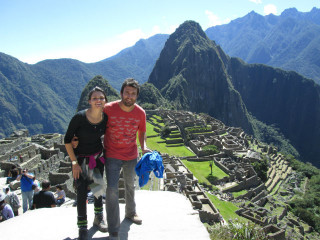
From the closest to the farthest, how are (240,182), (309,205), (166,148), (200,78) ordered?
(240,182), (309,205), (166,148), (200,78)

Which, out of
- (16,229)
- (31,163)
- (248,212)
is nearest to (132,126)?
(16,229)

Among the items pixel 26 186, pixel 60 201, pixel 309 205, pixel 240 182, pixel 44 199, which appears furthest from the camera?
pixel 309 205

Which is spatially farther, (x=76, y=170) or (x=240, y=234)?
(x=240, y=234)

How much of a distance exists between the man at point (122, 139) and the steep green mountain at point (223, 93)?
125 m

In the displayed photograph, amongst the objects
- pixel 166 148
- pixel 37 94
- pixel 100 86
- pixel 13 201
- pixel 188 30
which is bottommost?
pixel 166 148

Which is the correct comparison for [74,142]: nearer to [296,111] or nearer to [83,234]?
[83,234]

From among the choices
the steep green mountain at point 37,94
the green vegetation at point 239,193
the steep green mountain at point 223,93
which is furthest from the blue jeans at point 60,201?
the steep green mountain at point 223,93

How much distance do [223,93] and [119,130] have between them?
164m

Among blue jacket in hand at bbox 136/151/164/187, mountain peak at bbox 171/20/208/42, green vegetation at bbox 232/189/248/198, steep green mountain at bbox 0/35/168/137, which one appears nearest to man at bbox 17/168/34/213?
blue jacket in hand at bbox 136/151/164/187

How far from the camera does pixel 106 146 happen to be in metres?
4.55

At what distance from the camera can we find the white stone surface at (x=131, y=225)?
172 inches

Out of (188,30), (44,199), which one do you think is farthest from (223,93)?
(44,199)

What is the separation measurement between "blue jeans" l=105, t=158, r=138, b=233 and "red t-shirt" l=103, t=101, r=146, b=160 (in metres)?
0.14

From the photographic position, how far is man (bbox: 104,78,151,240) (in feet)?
14.1
